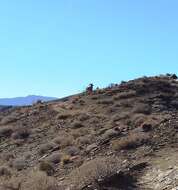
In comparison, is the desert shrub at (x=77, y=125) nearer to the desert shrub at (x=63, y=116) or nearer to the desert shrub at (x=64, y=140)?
the desert shrub at (x=64, y=140)

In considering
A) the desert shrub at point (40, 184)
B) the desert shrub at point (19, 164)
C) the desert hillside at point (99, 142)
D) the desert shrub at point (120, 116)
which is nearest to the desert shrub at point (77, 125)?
the desert hillside at point (99, 142)

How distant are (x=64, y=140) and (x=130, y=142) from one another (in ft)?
19.5

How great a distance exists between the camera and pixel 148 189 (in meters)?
16.6

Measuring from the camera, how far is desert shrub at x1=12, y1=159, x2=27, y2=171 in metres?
24.4

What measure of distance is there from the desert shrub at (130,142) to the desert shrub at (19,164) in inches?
178

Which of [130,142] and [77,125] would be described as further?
[77,125]

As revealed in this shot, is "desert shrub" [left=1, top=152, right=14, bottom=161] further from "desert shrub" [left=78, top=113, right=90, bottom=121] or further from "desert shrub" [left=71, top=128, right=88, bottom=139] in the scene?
"desert shrub" [left=78, top=113, right=90, bottom=121]

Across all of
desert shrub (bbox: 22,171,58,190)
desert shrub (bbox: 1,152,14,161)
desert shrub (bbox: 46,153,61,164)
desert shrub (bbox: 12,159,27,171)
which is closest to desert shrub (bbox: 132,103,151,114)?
desert shrub (bbox: 1,152,14,161)

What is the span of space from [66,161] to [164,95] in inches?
636

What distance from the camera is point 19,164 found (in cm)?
2475

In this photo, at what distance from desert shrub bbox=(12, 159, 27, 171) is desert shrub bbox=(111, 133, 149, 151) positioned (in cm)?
452

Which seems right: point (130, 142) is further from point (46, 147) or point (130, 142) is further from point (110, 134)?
point (46, 147)

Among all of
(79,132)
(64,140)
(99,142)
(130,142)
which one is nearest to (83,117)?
(79,132)

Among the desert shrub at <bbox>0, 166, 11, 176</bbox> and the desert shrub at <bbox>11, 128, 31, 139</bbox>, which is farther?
the desert shrub at <bbox>11, 128, 31, 139</bbox>
